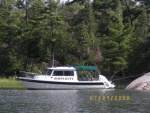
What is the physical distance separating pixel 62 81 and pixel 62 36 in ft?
52.2

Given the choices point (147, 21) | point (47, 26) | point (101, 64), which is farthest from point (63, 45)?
point (147, 21)

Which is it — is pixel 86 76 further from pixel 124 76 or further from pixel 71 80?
pixel 124 76

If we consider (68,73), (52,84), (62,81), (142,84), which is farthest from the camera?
(68,73)

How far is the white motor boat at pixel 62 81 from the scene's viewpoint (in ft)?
144

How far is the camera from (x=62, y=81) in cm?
4425

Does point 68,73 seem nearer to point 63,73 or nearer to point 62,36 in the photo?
point 63,73

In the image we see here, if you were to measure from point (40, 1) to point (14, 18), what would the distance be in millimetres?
6540

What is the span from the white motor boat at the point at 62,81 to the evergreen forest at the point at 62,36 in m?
7.75

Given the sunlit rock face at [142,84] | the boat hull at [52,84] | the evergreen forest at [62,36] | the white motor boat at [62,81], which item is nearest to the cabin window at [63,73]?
the white motor boat at [62,81]

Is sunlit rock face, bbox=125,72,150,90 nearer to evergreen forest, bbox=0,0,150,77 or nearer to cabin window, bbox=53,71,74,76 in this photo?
cabin window, bbox=53,71,74,76

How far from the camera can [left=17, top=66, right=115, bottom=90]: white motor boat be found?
43.9m

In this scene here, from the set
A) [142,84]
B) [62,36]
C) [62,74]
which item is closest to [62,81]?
[62,74]

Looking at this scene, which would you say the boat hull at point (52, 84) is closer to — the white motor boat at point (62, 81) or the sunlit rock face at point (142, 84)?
the white motor boat at point (62, 81)

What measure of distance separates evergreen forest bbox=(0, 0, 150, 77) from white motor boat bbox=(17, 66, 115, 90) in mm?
7750
